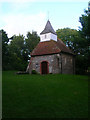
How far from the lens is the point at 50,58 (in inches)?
961

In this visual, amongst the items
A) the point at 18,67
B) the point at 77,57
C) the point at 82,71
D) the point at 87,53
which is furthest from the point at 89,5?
the point at 18,67

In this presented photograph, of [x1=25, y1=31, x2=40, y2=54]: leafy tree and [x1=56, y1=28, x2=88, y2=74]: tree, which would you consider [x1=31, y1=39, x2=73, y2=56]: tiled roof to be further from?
[x1=25, y1=31, x2=40, y2=54]: leafy tree

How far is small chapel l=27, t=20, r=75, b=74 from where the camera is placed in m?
23.9

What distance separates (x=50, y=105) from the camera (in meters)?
7.46

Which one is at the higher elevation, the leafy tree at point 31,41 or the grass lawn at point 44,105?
the leafy tree at point 31,41

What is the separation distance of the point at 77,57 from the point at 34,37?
15560 mm

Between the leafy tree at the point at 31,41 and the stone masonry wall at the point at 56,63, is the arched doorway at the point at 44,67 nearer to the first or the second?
the stone masonry wall at the point at 56,63

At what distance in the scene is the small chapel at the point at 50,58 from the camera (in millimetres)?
23906

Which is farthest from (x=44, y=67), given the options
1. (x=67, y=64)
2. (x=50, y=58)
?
(x=67, y=64)

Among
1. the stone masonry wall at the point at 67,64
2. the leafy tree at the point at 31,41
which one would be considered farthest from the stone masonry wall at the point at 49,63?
the leafy tree at the point at 31,41

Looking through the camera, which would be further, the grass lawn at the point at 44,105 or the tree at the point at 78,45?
the tree at the point at 78,45

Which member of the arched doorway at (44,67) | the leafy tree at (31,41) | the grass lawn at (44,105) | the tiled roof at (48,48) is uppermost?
the leafy tree at (31,41)

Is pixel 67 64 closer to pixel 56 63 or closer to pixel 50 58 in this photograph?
pixel 56 63

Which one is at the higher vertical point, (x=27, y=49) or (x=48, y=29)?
(x=48, y=29)
